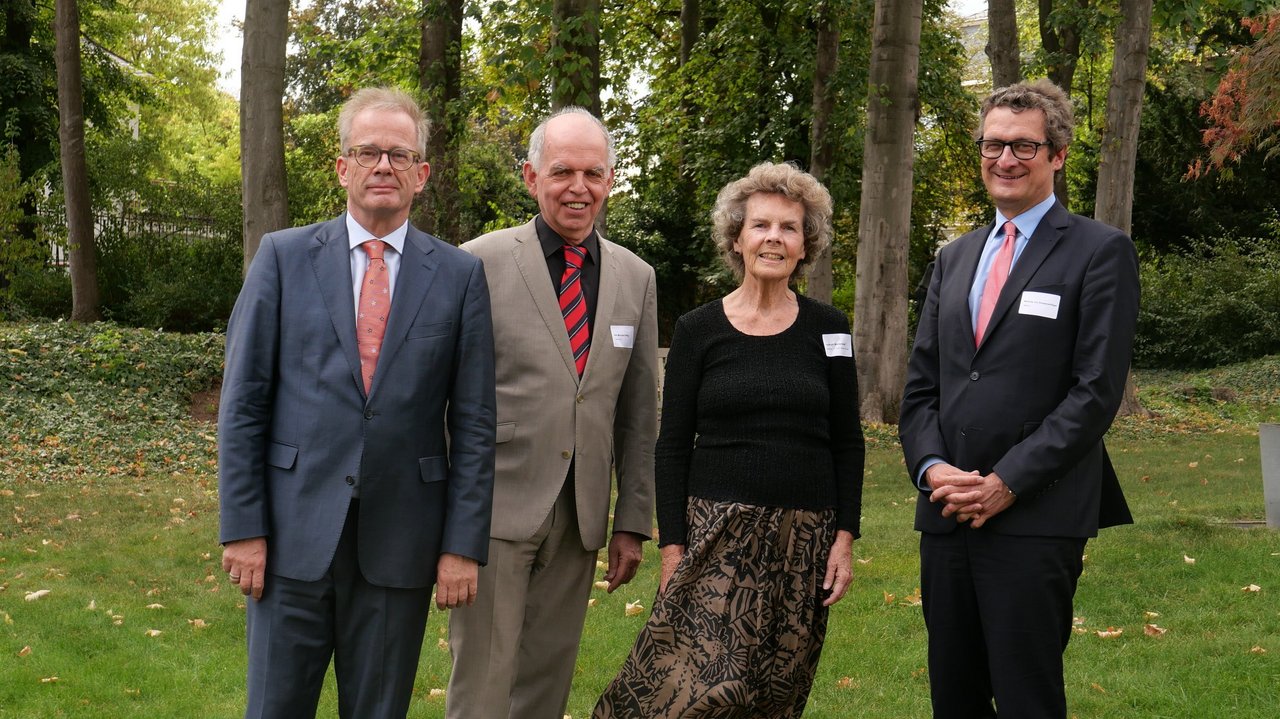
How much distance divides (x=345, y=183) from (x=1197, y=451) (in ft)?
46.2

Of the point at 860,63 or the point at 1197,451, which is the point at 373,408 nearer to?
the point at 1197,451

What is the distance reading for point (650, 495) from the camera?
4234 millimetres

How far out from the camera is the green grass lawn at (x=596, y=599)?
557cm

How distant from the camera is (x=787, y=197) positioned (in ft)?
13.0

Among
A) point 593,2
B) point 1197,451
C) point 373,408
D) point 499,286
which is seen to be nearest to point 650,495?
point 499,286

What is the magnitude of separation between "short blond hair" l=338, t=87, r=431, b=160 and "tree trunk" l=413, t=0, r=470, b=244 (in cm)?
1105

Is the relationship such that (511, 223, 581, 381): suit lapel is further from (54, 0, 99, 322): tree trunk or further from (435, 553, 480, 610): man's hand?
(54, 0, 99, 322): tree trunk

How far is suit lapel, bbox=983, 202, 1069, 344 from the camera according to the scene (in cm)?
368

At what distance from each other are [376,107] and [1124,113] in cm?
1561

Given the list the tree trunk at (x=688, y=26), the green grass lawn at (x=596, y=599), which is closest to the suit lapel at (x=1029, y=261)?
the green grass lawn at (x=596, y=599)

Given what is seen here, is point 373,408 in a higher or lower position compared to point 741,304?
lower

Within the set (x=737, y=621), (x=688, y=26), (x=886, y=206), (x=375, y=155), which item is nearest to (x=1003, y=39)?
(x=886, y=206)

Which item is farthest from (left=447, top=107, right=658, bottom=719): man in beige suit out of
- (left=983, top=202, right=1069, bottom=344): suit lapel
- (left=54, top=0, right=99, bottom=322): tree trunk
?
(left=54, top=0, right=99, bottom=322): tree trunk

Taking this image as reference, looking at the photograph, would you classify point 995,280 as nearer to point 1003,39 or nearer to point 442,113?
point 442,113
